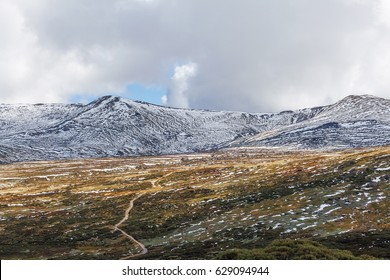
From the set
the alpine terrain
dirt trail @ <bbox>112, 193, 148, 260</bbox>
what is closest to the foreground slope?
the alpine terrain

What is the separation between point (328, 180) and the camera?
86.6m

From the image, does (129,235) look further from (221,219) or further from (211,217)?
(221,219)

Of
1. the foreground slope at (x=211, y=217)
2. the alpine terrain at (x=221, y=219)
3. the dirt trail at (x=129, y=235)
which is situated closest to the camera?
the alpine terrain at (x=221, y=219)

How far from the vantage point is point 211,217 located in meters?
72.2

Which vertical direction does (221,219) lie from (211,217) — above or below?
below

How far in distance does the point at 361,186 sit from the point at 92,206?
56.1m

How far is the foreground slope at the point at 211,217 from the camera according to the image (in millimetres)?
52013

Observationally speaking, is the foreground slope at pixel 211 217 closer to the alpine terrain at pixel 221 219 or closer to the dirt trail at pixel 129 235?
the alpine terrain at pixel 221 219

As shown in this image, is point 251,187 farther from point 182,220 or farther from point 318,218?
point 318,218

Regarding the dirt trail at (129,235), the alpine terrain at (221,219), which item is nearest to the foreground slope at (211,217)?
the alpine terrain at (221,219)

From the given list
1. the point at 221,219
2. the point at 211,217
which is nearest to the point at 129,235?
the point at 211,217

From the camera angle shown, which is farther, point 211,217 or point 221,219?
point 211,217

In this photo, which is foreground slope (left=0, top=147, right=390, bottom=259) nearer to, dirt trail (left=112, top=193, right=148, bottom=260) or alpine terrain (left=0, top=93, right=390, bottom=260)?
alpine terrain (left=0, top=93, right=390, bottom=260)
